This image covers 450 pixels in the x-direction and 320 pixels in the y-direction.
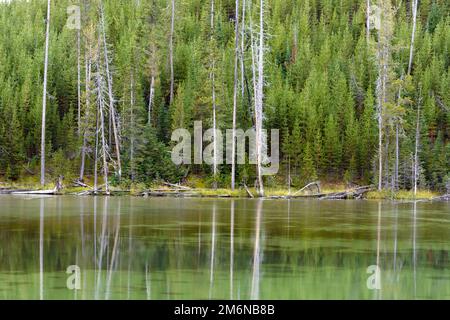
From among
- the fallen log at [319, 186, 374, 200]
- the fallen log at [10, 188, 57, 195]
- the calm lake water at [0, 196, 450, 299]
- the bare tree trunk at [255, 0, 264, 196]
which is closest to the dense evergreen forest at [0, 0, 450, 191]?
the bare tree trunk at [255, 0, 264, 196]

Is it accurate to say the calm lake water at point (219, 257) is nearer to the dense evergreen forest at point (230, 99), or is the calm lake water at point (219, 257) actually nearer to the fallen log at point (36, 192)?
the fallen log at point (36, 192)

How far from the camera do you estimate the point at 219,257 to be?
1193cm

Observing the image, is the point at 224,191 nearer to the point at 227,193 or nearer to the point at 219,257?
the point at 227,193

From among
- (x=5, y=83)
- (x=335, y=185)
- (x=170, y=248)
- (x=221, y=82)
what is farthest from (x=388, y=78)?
(x=170, y=248)

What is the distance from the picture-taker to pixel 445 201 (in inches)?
1328

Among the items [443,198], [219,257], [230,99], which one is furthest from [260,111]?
[219,257]

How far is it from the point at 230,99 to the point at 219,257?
1218 inches

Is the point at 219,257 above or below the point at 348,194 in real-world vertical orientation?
above

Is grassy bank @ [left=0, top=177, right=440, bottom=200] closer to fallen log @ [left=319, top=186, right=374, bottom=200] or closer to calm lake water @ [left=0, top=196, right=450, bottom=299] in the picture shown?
fallen log @ [left=319, top=186, right=374, bottom=200]

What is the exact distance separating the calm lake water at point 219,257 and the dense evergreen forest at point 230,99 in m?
18.1

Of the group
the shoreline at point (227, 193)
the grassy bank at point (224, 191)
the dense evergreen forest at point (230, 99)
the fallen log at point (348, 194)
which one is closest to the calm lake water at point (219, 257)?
the fallen log at point (348, 194)

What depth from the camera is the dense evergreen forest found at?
126ft

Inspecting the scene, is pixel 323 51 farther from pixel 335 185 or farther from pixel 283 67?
pixel 335 185

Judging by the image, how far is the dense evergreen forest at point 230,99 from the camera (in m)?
38.5
